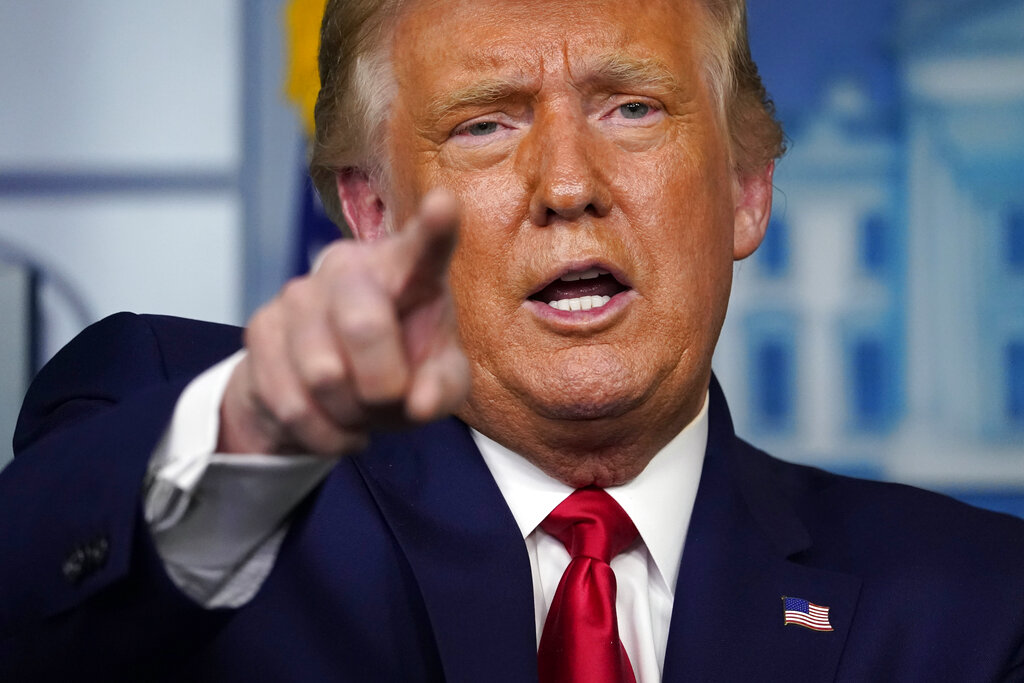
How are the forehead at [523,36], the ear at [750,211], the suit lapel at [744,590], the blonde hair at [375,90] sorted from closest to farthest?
the suit lapel at [744,590] < the forehead at [523,36] < the blonde hair at [375,90] < the ear at [750,211]

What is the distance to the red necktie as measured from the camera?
4.61 ft

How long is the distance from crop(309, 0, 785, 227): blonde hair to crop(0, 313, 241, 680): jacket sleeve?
0.83 meters

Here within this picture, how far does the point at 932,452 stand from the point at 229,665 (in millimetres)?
1577

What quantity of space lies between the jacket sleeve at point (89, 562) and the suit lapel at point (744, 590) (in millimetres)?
679

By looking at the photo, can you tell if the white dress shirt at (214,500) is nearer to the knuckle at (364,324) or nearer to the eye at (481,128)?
the knuckle at (364,324)

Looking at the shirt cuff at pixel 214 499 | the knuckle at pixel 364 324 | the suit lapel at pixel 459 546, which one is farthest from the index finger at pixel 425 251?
the suit lapel at pixel 459 546

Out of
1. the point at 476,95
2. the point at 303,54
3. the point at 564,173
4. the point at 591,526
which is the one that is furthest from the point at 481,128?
the point at 303,54

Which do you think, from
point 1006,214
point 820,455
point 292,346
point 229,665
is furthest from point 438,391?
point 1006,214

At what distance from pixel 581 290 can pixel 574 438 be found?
0.60 ft

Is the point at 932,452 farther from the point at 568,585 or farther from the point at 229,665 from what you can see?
the point at 229,665

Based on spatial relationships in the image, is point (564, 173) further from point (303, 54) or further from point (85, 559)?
point (303, 54)

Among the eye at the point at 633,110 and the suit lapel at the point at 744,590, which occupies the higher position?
the eye at the point at 633,110

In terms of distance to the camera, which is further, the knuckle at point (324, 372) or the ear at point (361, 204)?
the ear at point (361, 204)

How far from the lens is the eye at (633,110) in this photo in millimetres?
1625
